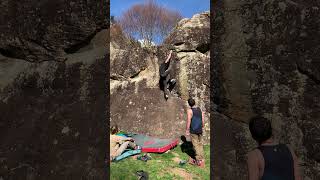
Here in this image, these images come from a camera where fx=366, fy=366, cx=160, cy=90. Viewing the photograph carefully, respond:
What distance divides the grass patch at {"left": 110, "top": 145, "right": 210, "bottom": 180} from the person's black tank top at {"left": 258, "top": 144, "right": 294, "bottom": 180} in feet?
13.1

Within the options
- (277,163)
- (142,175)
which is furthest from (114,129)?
(277,163)

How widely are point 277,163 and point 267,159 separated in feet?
0.19

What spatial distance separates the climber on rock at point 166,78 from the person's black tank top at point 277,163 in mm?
6871

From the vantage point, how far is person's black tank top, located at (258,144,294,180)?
1934 mm

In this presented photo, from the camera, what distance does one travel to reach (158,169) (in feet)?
21.2

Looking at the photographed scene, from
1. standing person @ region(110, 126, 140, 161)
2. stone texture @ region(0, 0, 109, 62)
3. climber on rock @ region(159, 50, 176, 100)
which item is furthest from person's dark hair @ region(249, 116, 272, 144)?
climber on rock @ region(159, 50, 176, 100)

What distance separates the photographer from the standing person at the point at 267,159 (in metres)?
1.94

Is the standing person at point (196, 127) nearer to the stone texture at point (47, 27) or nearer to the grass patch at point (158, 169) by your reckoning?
the grass patch at point (158, 169)

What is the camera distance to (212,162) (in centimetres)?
277

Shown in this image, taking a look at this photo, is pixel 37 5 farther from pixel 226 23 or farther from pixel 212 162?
pixel 212 162

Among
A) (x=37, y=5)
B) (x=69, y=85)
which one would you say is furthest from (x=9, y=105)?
(x=37, y=5)

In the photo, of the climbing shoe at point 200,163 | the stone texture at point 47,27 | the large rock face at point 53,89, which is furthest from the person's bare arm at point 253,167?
the climbing shoe at point 200,163

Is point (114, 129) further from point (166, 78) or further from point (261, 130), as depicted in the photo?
point (261, 130)

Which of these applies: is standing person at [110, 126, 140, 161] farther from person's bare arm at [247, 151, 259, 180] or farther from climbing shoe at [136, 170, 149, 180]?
person's bare arm at [247, 151, 259, 180]
